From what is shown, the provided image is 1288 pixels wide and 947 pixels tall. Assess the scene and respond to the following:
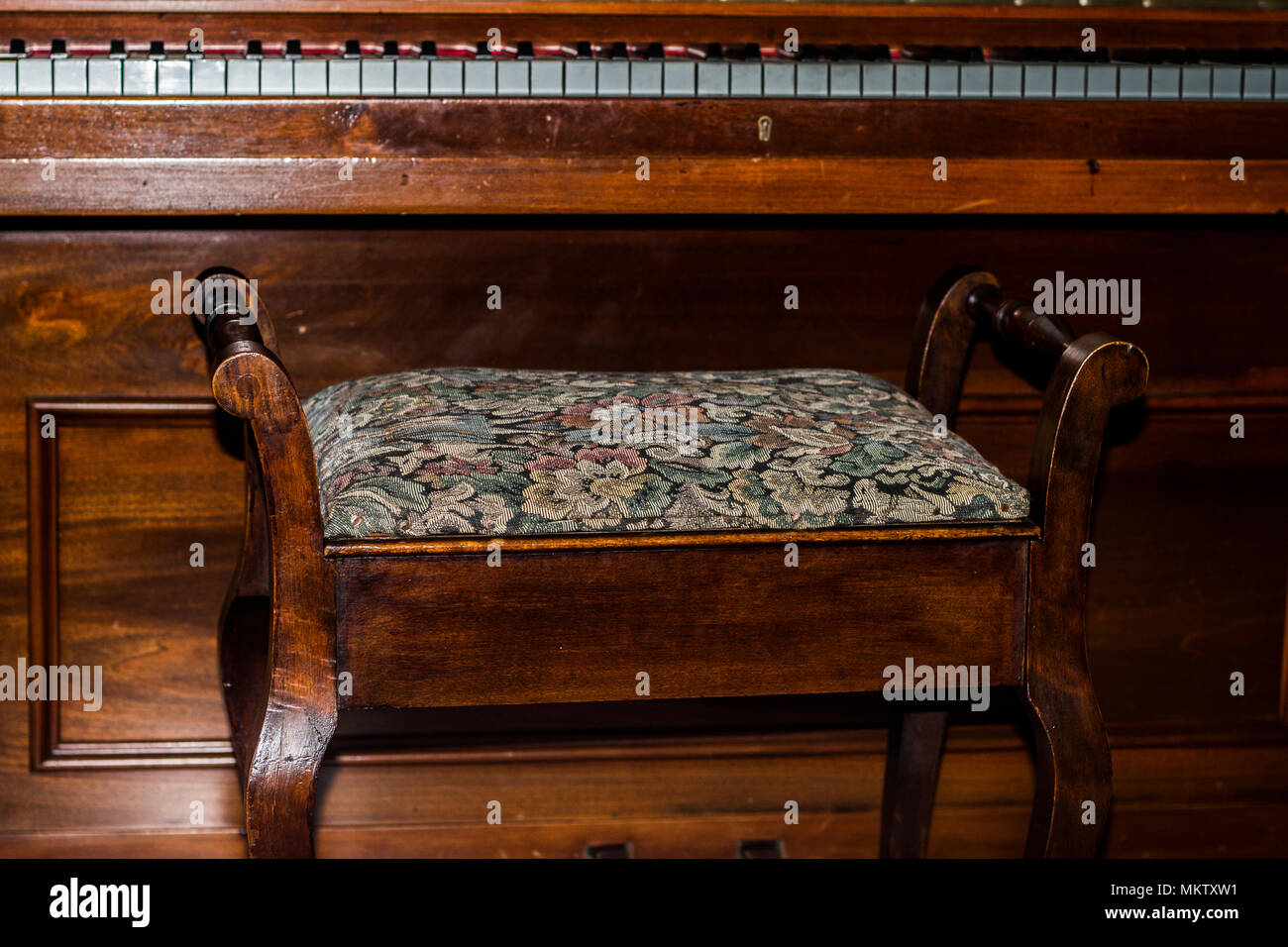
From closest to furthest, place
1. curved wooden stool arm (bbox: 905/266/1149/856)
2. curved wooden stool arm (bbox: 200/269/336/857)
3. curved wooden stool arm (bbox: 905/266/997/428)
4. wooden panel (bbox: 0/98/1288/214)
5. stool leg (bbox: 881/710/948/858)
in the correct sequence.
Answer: curved wooden stool arm (bbox: 200/269/336/857)
curved wooden stool arm (bbox: 905/266/1149/856)
wooden panel (bbox: 0/98/1288/214)
curved wooden stool arm (bbox: 905/266/997/428)
stool leg (bbox: 881/710/948/858)

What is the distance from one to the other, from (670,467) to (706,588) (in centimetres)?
10

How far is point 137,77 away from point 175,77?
3 centimetres

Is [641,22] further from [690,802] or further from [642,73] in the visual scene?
[690,802]

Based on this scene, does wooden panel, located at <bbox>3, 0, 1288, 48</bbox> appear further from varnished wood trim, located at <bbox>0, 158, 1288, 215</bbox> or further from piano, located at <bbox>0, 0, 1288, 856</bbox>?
varnished wood trim, located at <bbox>0, 158, 1288, 215</bbox>

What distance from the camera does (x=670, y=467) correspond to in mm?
1037

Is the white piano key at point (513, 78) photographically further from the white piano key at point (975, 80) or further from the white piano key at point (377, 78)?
the white piano key at point (975, 80)

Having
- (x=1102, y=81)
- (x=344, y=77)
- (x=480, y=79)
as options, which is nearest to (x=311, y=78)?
(x=344, y=77)

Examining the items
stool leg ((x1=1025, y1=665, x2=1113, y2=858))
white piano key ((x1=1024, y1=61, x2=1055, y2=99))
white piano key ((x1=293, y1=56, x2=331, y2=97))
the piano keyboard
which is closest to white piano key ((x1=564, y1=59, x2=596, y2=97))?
the piano keyboard

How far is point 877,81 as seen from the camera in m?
1.30

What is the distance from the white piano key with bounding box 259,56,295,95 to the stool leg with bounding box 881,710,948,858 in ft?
3.21

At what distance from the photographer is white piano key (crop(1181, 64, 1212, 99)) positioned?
134cm

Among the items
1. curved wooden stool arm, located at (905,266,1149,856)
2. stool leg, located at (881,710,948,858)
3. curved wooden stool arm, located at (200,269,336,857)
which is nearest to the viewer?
curved wooden stool arm, located at (200,269,336,857)
